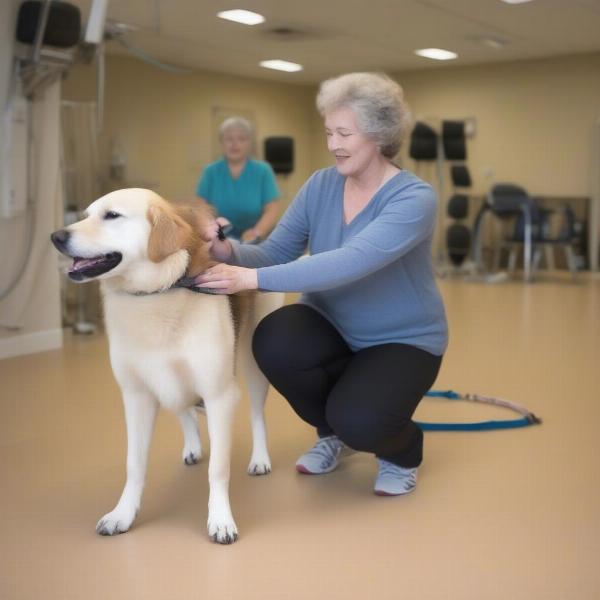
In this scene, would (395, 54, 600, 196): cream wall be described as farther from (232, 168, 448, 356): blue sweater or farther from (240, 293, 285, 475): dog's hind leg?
(240, 293, 285, 475): dog's hind leg

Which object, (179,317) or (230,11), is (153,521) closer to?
(179,317)

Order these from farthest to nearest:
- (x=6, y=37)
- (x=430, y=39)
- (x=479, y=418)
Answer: (x=430, y=39), (x=6, y=37), (x=479, y=418)

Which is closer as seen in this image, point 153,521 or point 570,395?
point 153,521

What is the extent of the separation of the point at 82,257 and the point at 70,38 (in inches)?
100

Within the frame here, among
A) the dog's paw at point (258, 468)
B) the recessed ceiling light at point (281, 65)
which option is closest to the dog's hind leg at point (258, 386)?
the dog's paw at point (258, 468)

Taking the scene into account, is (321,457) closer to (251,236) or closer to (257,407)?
(257,407)

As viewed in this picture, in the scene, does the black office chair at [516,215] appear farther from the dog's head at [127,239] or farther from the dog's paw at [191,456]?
the dog's head at [127,239]

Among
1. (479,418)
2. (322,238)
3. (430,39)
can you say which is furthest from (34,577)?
(430,39)

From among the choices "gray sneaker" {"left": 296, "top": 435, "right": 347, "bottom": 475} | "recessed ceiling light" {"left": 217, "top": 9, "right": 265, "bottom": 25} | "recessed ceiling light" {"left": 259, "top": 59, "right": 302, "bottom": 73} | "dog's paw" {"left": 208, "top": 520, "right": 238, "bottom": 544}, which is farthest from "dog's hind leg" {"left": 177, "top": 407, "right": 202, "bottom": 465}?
"recessed ceiling light" {"left": 259, "top": 59, "right": 302, "bottom": 73}

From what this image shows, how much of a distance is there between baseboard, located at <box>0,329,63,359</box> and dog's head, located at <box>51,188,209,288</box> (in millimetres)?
2429

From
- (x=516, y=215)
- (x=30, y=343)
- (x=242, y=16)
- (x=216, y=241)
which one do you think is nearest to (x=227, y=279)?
(x=216, y=241)

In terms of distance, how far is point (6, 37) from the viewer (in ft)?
11.9

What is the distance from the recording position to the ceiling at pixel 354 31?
5.72 m

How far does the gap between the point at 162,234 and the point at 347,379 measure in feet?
2.21
